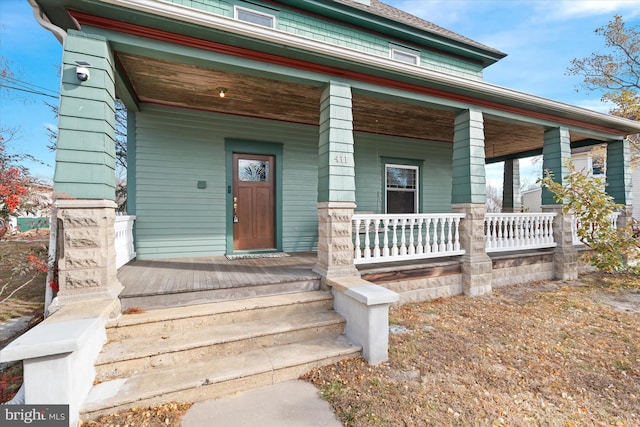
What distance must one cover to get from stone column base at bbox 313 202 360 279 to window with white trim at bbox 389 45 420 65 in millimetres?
4620

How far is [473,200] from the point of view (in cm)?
454

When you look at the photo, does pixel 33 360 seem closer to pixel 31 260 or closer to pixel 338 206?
pixel 31 260

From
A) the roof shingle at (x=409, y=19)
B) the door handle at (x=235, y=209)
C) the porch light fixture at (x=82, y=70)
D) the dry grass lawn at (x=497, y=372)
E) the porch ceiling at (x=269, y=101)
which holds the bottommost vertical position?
the dry grass lawn at (x=497, y=372)

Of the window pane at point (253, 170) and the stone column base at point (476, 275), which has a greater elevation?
the window pane at point (253, 170)

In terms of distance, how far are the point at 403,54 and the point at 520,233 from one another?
15.4ft

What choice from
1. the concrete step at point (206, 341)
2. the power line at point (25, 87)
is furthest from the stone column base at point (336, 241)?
the power line at point (25, 87)

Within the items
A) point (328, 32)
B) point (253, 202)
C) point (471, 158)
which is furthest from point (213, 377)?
point (328, 32)

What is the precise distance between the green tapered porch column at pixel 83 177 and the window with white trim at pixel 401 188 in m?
5.55

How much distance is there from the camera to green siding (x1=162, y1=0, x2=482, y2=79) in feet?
16.0

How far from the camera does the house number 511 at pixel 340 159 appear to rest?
355 centimetres

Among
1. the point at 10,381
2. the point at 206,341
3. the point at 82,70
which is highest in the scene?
the point at 82,70

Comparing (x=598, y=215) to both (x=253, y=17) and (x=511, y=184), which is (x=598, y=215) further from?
(x=253, y=17)

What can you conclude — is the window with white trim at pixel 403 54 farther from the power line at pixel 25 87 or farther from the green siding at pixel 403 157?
the power line at pixel 25 87

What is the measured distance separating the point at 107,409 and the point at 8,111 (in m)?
10.9
